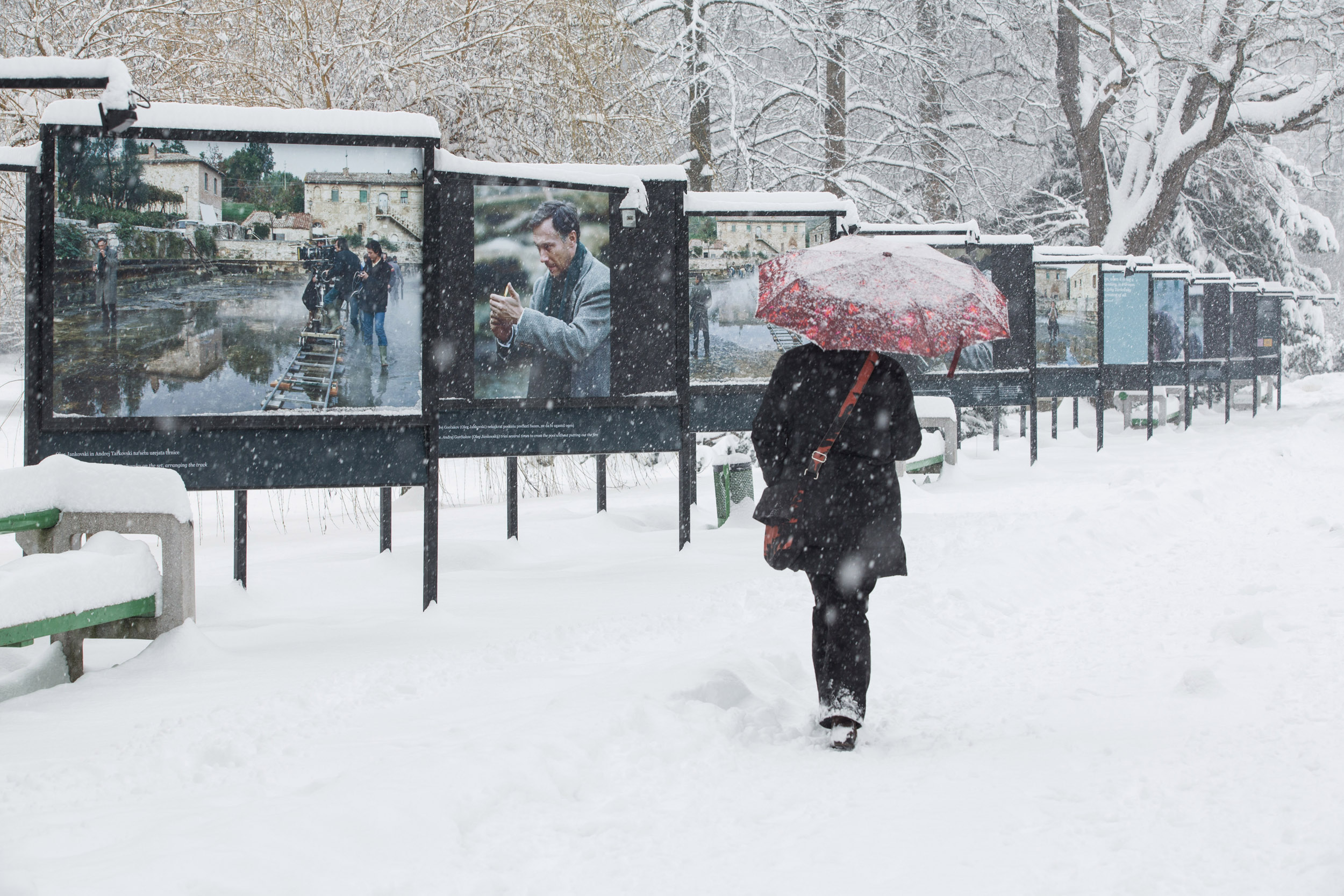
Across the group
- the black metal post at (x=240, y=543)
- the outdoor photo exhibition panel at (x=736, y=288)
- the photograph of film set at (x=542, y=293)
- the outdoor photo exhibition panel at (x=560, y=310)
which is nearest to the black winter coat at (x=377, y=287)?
the outdoor photo exhibition panel at (x=560, y=310)

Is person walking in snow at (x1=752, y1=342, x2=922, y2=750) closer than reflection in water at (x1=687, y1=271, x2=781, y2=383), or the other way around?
person walking in snow at (x1=752, y1=342, x2=922, y2=750)

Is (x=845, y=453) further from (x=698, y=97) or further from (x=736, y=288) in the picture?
(x=698, y=97)

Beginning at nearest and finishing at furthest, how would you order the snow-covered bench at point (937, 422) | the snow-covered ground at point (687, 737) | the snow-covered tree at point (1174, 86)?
the snow-covered ground at point (687, 737) → the snow-covered bench at point (937, 422) → the snow-covered tree at point (1174, 86)

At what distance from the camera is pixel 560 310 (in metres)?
8.01

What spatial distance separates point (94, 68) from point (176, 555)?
7.86ft

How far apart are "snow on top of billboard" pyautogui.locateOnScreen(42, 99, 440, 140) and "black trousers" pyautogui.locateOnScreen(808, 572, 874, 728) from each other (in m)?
3.46

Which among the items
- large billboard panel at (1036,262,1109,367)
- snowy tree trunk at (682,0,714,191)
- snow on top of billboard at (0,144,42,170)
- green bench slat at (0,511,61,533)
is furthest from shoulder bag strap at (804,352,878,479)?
large billboard panel at (1036,262,1109,367)

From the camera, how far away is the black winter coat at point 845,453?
4.61 m

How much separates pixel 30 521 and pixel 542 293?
3.47m

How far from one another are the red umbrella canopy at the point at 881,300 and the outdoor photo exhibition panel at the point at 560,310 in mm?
3076

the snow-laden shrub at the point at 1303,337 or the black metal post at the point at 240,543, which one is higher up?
the snow-laden shrub at the point at 1303,337

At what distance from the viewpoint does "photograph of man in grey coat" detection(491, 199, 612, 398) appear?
25.8 ft

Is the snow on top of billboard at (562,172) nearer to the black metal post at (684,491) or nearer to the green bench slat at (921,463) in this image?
the black metal post at (684,491)

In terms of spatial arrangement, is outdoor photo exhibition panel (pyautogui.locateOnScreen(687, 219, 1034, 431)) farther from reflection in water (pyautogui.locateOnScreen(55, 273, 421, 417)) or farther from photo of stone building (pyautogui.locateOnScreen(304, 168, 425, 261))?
reflection in water (pyautogui.locateOnScreen(55, 273, 421, 417))
